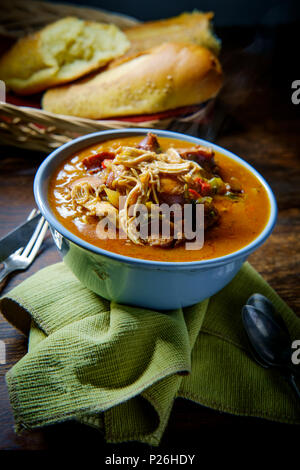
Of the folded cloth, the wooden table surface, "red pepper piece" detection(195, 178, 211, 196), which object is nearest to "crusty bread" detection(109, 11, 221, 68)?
the wooden table surface

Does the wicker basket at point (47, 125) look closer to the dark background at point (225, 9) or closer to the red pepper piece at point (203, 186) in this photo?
the red pepper piece at point (203, 186)

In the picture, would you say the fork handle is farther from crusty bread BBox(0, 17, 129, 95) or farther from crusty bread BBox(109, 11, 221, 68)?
crusty bread BBox(109, 11, 221, 68)

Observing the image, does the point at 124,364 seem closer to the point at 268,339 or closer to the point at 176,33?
the point at 268,339

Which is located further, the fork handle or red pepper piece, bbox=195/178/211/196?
the fork handle

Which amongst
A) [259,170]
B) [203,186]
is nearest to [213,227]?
[203,186]

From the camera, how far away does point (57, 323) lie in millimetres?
1394

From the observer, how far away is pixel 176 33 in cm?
298

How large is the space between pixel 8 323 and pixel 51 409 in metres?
0.44

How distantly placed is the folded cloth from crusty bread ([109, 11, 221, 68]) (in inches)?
77.3

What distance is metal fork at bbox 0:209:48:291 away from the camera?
167cm

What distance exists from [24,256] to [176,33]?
2050 millimetres
